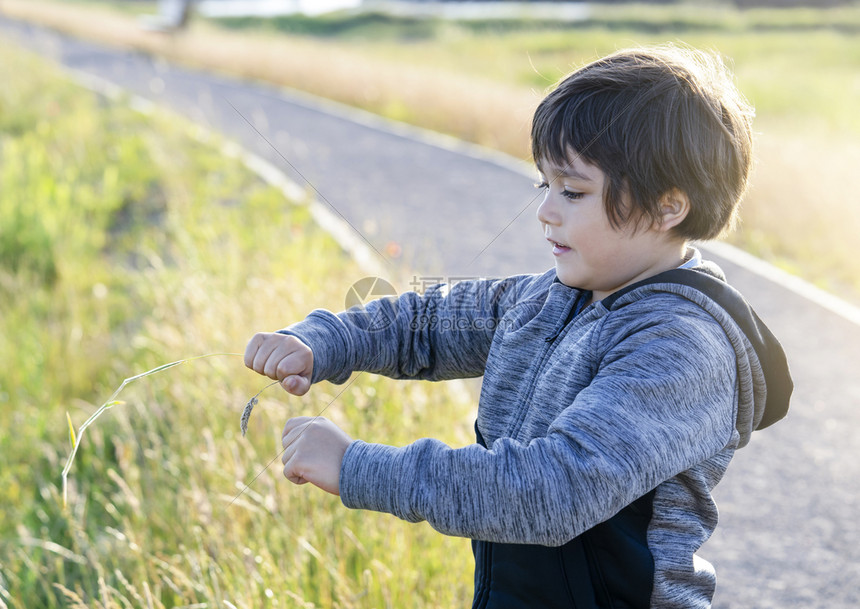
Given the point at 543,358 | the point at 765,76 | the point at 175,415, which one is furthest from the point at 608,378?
the point at 765,76

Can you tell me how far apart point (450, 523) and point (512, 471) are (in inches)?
5.1

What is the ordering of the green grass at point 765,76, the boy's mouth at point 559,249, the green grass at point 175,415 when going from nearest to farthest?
the boy's mouth at point 559,249, the green grass at point 175,415, the green grass at point 765,76

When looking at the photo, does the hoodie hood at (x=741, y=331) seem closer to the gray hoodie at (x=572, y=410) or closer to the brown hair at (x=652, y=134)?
the gray hoodie at (x=572, y=410)

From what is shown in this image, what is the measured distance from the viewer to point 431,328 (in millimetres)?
2094

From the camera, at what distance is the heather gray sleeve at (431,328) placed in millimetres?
2008

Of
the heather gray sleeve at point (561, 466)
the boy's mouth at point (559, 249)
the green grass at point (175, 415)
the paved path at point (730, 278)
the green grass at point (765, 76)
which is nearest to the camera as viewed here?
the heather gray sleeve at point (561, 466)

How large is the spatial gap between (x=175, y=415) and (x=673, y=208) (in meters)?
2.27

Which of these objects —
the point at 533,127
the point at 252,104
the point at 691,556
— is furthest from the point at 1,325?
the point at 252,104

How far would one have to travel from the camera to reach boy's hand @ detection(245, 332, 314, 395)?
5.86ft

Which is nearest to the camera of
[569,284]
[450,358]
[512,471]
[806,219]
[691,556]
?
[512,471]

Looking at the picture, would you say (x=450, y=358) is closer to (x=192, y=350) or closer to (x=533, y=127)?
(x=533, y=127)

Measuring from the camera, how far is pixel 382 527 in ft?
8.38

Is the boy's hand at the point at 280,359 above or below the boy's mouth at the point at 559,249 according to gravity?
below

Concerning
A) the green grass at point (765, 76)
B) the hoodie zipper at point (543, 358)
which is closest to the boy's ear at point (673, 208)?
the hoodie zipper at point (543, 358)
